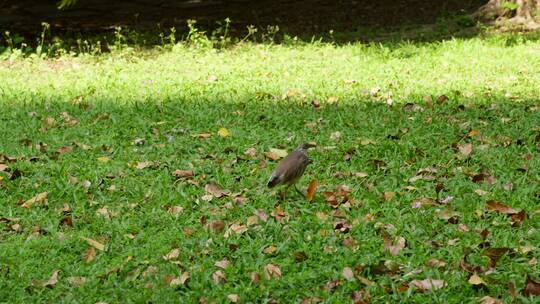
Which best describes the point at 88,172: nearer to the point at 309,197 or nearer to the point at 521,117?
the point at 309,197

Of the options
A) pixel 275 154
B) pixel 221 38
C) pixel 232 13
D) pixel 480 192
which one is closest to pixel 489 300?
pixel 480 192

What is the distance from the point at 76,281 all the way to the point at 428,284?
1665mm

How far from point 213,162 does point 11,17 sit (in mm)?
7274

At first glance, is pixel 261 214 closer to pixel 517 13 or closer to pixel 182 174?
pixel 182 174

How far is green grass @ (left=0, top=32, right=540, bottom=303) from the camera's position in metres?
3.71

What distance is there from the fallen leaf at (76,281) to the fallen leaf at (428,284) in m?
1.56

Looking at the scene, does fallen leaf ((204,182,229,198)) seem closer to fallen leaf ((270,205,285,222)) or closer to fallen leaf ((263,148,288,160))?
fallen leaf ((270,205,285,222))

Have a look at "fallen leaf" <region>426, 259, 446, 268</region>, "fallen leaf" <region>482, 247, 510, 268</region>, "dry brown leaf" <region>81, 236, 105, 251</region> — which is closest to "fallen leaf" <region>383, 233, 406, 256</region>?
"fallen leaf" <region>426, 259, 446, 268</region>

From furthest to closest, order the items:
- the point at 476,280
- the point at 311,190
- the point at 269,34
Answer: the point at 269,34
the point at 311,190
the point at 476,280

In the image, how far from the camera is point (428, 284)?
3.52 metres

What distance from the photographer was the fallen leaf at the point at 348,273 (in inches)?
142

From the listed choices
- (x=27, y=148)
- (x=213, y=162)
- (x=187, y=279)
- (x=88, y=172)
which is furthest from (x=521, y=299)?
(x=27, y=148)

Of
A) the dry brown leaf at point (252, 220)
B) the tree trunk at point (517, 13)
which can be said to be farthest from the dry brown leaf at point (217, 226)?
the tree trunk at point (517, 13)

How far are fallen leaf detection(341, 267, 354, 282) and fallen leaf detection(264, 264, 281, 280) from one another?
0.31m
